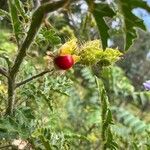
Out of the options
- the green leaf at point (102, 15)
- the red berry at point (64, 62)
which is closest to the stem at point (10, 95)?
the red berry at point (64, 62)

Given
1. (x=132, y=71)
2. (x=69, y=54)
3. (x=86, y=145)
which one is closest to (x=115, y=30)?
(x=69, y=54)

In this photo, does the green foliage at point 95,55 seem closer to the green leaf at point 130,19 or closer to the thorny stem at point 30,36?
the thorny stem at point 30,36

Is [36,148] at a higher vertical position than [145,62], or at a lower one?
higher

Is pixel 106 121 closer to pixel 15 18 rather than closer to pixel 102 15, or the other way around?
pixel 15 18

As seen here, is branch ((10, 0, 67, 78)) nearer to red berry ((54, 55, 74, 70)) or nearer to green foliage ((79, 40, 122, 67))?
red berry ((54, 55, 74, 70))

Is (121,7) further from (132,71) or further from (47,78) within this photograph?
(132,71)

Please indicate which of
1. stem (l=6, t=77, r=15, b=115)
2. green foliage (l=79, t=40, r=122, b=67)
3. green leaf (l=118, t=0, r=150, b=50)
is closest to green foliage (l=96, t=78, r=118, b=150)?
green foliage (l=79, t=40, r=122, b=67)

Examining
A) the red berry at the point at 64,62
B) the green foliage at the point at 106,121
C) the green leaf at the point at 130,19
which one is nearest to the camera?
the green leaf at the point at 130,19
